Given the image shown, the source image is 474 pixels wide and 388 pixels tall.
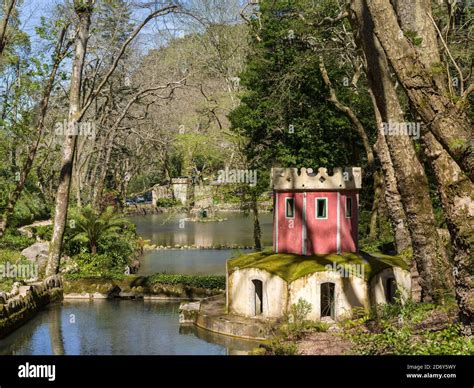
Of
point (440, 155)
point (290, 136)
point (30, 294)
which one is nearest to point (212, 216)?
point (290, 136)

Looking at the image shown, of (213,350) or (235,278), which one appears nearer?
(213,350)

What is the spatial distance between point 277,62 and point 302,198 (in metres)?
13.1

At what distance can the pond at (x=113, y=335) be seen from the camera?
1808 centimetres

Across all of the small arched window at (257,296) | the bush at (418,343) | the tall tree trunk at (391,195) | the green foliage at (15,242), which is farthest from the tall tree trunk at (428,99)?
the green foliage at (15,242)

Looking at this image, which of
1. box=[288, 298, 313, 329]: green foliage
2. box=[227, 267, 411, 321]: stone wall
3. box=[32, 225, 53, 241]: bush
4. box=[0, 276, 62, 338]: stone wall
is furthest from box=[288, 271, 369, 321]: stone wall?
box=[32, 225, 53, 241]: bush

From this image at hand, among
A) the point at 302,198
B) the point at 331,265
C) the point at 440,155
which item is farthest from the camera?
the point at 302,198

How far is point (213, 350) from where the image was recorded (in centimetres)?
1820

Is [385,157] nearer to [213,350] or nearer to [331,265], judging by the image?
[331,265]

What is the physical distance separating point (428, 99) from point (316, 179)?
12.2 m

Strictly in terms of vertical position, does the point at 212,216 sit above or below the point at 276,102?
below
